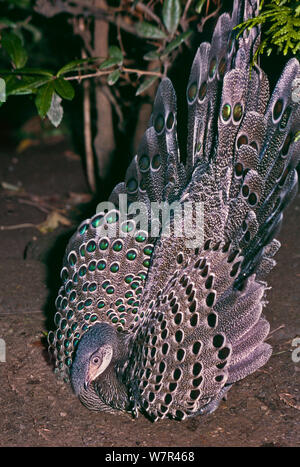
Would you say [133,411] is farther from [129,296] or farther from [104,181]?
[104,181]

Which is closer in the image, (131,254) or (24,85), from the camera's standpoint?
(131,254)

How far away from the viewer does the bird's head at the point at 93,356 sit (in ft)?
11.2

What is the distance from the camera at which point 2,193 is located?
20.9 ft

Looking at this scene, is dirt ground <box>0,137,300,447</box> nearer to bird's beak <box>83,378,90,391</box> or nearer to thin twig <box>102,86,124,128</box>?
bird's beak <box>83,378,90,391</box>

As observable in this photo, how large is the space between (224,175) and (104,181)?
9.17ft

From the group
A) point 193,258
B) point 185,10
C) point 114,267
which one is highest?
point 185,10

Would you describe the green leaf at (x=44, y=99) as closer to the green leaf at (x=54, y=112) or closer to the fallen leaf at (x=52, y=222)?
the green leaf at (x=54, y=112)

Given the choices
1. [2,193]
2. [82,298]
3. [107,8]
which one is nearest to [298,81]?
[82,298]

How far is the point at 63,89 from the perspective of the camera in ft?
12.8

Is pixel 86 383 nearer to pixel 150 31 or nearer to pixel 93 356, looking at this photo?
pixel 93 356

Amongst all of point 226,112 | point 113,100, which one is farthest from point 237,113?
point 113,100

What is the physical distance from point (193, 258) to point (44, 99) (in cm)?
135

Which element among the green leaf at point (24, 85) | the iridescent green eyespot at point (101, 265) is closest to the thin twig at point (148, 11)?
the green leaf at point (24, 85)

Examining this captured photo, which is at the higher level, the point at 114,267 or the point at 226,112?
the point at 226,112
